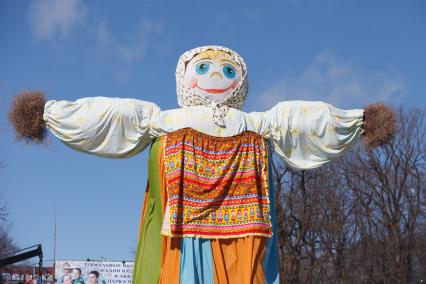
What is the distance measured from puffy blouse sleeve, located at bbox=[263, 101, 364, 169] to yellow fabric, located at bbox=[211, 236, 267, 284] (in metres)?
0.96

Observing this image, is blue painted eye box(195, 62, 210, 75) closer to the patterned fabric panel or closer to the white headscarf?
the white headscarf

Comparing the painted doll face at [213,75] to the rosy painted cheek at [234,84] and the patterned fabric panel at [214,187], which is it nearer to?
the rosy painted cheek at [234,84]

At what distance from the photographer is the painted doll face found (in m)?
6.67

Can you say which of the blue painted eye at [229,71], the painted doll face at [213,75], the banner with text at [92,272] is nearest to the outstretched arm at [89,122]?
the painted doll face at [213,75]

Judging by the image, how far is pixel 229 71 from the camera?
22.2ft

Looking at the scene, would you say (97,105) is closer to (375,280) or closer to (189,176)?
(189,176)

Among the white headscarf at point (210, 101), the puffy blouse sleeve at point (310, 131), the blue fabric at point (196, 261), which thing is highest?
the white headscarf at point (210, 101)

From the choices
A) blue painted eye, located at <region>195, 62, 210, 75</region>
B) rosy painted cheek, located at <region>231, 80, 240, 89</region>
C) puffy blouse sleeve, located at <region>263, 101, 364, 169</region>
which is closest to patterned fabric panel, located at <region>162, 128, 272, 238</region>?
puffy blouse sleeve, located at <region>263, 101, 364, 169</region>

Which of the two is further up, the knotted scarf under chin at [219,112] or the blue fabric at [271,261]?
the knotted scarf under chin at [219,112]

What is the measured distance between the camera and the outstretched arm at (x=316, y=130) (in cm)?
679

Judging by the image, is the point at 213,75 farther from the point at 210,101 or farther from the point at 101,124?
the point at 101,124

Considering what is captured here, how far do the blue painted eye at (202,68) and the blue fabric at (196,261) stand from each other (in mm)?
1544

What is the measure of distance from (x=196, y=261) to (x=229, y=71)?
1.79 meters

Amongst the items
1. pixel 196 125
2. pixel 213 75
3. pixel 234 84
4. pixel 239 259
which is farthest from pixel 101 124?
pixel 239 259
